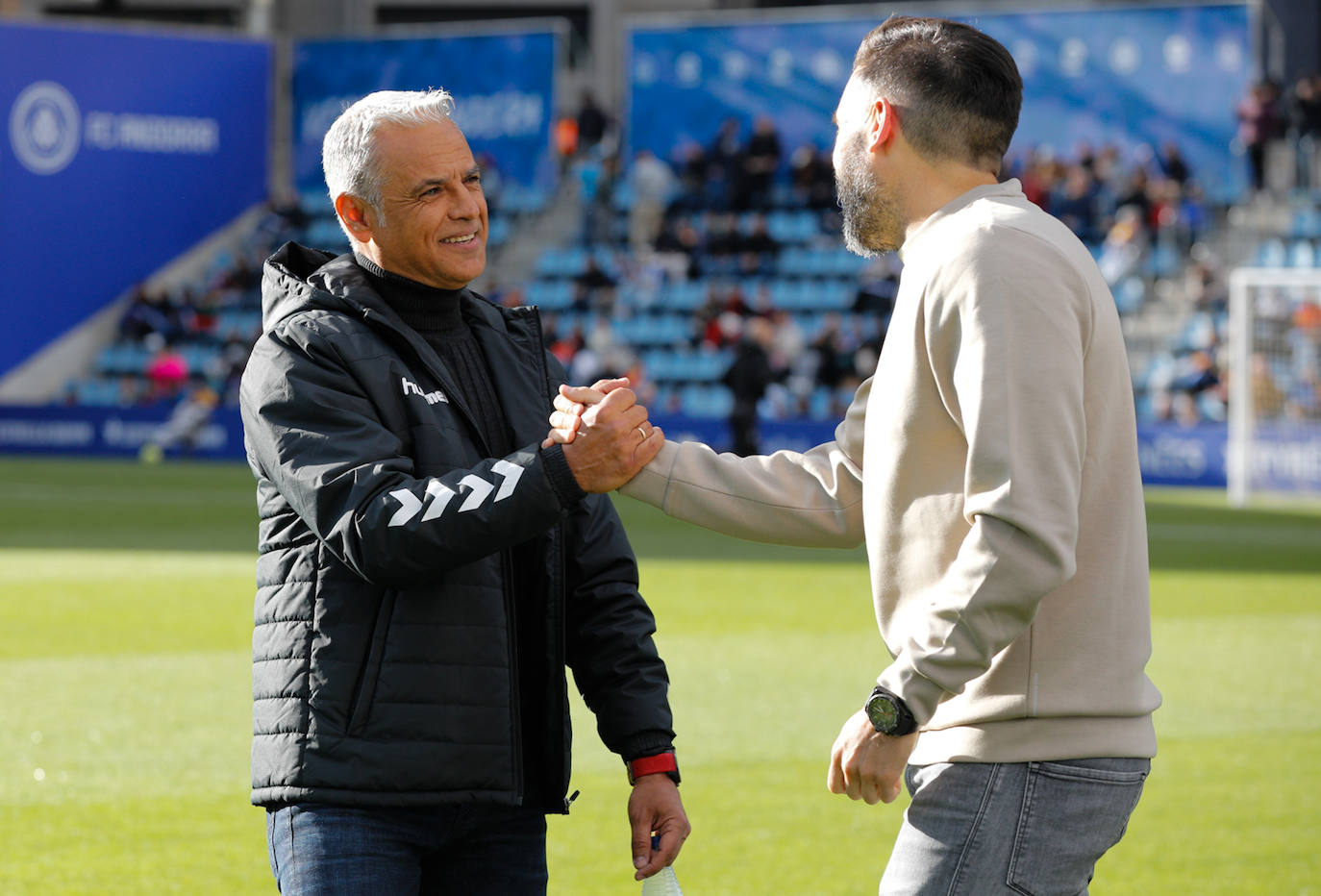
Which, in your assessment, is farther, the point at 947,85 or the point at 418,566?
the point at 418,566

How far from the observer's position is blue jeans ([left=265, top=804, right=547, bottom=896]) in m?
3.12

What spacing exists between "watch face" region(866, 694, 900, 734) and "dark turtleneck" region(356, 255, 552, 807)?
0.80 metres

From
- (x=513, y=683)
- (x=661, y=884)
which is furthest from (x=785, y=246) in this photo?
(x=513, y=683)

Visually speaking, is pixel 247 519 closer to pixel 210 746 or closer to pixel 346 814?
pixel 210 746

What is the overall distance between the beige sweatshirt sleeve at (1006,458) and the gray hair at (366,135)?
1.14 metres

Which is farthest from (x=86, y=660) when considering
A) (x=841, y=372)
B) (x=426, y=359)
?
(x=841, y=372)

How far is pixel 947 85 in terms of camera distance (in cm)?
292

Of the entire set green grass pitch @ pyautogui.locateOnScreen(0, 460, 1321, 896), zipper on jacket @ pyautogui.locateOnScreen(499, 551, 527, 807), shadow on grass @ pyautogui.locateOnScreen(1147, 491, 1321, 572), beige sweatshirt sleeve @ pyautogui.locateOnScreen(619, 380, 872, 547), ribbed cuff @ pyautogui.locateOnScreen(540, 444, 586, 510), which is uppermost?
ribbed cuff @ pyautogui.locateOnScreen(540, 444, 586, 510)

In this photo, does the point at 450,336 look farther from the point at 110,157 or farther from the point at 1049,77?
the point at 110,157

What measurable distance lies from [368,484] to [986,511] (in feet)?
3.44

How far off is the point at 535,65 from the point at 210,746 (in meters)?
28.9

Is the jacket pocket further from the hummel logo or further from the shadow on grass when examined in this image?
the shadow on grass

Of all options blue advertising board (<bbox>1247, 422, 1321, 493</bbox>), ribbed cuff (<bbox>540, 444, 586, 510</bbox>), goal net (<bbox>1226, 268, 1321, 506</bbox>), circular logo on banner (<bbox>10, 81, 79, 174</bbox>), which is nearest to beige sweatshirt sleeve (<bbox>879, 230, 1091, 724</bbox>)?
ribbed cuff (<bbox>540, 444, 586, 510</bbox>)

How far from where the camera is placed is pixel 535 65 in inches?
1393
